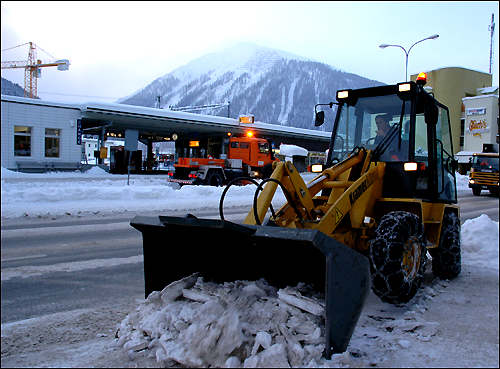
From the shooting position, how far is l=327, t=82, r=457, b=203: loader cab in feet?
15.8

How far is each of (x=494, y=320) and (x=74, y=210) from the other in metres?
9.71

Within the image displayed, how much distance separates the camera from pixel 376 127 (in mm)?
5191

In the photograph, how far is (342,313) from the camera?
9.17 ft

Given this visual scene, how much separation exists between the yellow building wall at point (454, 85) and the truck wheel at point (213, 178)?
1477 inches

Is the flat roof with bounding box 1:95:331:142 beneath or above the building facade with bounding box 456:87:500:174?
beneath

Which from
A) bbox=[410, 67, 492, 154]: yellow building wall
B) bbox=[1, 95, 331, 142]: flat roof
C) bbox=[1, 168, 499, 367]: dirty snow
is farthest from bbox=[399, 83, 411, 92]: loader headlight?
bbox=[410, 67, 492, 154]: yellow building wall

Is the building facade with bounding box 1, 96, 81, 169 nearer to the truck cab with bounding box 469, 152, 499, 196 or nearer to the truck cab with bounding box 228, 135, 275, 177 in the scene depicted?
the truck cab with bounding box 228, 135, 275, 177

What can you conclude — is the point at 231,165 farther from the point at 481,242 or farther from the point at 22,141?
the point at 481,242

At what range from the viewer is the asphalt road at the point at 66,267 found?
3.97 m

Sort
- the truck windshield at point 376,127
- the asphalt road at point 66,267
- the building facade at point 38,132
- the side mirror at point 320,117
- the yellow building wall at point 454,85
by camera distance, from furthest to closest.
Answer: the yellow building wall at point 454,85
the building facade at point 38,132
the side mirror at point 320,117
the truck windshield at point 376,127
the asphalt road at point 66,267

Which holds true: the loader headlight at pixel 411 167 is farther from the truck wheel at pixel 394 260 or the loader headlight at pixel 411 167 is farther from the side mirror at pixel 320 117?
the side mirror at pixel 320 117

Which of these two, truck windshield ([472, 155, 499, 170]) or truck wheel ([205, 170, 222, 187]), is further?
truck windshield ([472, 155, 499, 170])

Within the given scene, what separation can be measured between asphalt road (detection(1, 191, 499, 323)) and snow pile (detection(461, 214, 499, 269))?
4925 mm

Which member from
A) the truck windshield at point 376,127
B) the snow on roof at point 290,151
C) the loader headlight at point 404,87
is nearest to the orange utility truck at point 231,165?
the snow on roof at point 290,151
